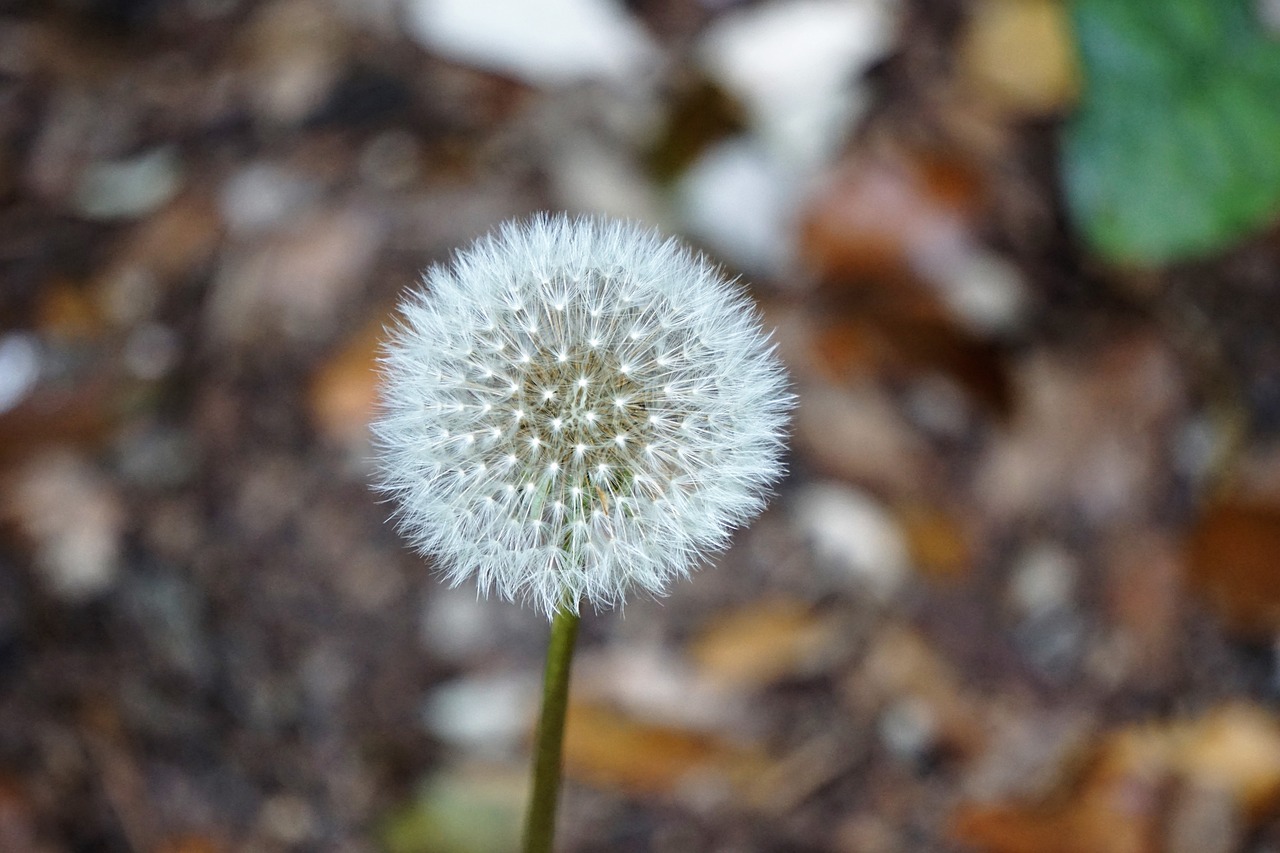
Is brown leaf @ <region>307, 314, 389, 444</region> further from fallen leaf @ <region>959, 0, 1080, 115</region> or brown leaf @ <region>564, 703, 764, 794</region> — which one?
fallen leaf @ <region>959, 0, 1080, 115</region>

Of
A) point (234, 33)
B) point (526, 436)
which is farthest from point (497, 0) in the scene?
point (526, 436)

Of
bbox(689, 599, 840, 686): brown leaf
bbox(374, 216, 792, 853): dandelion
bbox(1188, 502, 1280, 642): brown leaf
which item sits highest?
bbox(1188, 502, 1280, 642): brown leaf

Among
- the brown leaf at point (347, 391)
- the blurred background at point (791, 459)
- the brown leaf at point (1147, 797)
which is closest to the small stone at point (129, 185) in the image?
the blurred background at point (791, 459)

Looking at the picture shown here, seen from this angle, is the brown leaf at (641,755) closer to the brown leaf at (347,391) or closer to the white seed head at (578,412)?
the brown leaf at (347,391)

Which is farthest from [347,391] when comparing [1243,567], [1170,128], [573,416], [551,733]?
[1243,567]

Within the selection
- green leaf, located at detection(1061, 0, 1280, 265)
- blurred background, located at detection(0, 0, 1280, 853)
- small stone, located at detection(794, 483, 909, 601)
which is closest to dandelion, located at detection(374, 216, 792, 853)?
blurred background, located at detection(0, 0, 1280, 853)

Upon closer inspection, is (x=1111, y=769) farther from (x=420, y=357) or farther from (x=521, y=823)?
(x=420, y=357)

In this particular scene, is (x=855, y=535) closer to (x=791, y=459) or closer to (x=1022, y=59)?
(x=791, y=459)
